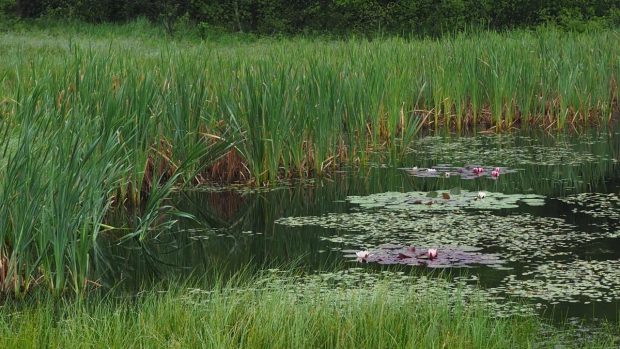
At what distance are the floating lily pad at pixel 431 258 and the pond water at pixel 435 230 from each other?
11mm

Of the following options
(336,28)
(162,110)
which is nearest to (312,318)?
(162,110)

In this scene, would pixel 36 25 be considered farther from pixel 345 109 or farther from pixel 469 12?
pixel 345 109

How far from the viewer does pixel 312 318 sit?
4.22 meters

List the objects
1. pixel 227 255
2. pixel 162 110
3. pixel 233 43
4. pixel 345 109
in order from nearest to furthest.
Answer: pixel 227 255 → pixel 162 110 → pixel 345 109 → pixel 233 43

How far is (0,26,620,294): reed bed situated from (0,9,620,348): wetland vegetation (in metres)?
0.02

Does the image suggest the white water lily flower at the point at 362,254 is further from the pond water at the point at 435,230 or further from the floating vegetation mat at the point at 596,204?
the floating vegetation mat at the point at 596,204

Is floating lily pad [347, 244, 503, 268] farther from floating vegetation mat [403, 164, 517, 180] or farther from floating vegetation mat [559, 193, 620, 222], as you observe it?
floating vegetation mat [403, 164, 517, 180]

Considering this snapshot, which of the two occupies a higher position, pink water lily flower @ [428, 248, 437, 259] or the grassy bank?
the grassy bank

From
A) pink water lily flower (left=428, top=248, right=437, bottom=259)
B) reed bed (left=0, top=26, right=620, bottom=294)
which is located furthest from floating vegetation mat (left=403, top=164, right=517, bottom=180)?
pink water lily flower (left=428, top=248, right=437, bottom=259)

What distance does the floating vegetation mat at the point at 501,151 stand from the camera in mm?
8672

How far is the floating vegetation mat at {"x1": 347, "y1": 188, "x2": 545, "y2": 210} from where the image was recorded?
22.5 ft

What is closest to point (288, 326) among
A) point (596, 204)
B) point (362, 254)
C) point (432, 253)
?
point (362, 254)

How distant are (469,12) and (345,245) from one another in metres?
15.3

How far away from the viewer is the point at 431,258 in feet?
18.2
